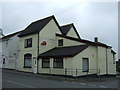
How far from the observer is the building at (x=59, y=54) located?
22859mm

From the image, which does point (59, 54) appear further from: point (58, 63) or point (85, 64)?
point (85, 64)

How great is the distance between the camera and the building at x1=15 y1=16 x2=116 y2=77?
22859 mm

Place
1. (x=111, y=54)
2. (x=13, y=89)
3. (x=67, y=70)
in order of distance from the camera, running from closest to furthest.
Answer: (x=13, y=89), (x=67, y=70), (x=111, y=54)

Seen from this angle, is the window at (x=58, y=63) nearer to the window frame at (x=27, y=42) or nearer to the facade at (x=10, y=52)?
the window frame at (x=27, y=42)

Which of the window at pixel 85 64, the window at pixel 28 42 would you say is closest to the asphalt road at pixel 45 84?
the window at pixel 85 64

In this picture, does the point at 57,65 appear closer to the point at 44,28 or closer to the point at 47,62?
the point at 47,62

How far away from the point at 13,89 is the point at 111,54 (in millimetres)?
18842

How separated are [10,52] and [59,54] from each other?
15146mm


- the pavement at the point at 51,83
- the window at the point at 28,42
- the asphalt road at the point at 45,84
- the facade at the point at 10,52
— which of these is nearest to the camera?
the asphalt road at the point at 45,84

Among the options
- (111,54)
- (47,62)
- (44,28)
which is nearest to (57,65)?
(47,62)

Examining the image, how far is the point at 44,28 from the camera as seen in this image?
92.2 ft

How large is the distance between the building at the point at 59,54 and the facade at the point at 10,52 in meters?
4.17

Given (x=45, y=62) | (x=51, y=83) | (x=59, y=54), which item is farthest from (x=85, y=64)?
(x=51, y=83)

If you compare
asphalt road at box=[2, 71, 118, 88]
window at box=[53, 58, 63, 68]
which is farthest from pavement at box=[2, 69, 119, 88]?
window at box=[53, 58, 63, 68]
